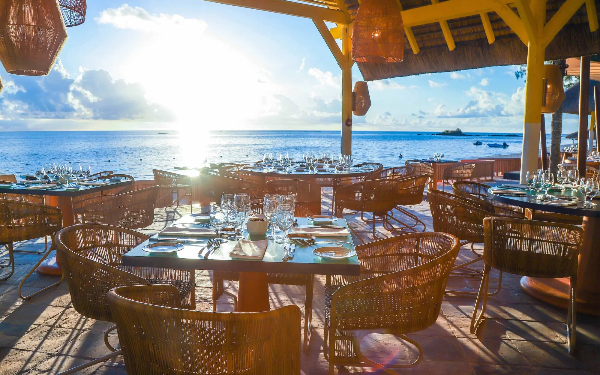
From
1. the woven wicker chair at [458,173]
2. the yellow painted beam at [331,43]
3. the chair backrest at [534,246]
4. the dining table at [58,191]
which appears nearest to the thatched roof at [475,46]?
the yellow painted beam at [331,43]

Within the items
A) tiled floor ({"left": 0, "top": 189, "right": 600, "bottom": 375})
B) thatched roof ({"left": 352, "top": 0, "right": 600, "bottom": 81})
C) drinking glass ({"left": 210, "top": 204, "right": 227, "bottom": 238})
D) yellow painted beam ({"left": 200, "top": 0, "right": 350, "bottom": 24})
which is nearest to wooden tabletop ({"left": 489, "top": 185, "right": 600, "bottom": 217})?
tiled floor ({"left": 0, "top": 189, "right": 600, "bottom": 375})

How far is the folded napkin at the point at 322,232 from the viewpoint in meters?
2.46

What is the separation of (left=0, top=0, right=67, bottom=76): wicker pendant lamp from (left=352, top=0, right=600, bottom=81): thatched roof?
22.9 ft

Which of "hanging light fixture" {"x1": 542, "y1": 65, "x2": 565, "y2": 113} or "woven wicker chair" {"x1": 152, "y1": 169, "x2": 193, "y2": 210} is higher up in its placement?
"hanging light fixture" {"x1": 542, "y1": 65, "x2": 565, "y2": 113}

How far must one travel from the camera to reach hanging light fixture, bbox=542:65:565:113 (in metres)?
6.98

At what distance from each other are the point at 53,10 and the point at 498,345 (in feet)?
9.79

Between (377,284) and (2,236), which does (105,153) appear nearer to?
(2,236)

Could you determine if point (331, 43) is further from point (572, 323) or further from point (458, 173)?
point (572, 323)

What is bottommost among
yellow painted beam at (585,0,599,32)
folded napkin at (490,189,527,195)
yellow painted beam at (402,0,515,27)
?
folded napkin at (490,189,527,195)

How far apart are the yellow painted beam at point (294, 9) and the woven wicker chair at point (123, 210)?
4119 millimetres

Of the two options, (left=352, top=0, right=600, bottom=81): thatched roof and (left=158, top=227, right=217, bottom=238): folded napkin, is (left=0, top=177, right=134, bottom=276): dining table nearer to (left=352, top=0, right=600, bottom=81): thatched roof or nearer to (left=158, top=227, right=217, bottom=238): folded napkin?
(left=158, top=227, right=217, bottom=238): folded napkin

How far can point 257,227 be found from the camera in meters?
2.45

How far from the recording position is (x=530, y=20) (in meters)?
5.82

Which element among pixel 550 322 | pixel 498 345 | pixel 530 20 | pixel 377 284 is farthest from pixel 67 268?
pixel 530 20
